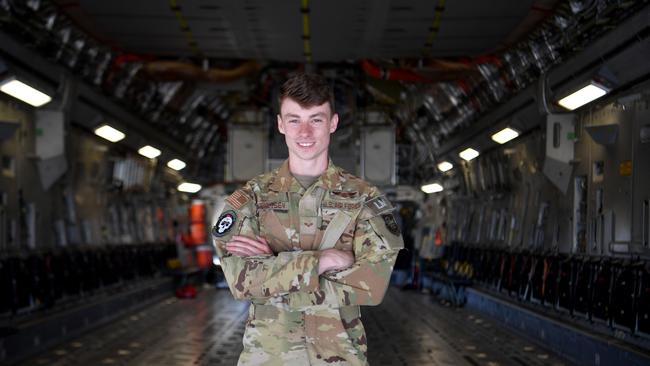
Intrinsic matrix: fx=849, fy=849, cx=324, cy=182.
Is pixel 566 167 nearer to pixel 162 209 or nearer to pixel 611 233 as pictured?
pixel 611 233

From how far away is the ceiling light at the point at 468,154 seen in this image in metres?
18.0

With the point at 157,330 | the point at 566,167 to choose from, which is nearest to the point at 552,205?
the point at 566,167

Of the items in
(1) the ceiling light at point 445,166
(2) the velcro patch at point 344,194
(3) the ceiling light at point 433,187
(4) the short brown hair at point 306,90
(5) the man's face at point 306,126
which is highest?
(1) the ceiling light at point 445,166

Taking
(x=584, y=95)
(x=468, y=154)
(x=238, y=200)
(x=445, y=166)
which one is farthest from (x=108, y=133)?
(x=238, y=200)

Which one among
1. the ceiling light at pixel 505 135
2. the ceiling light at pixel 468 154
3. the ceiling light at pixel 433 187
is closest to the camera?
the ceiling light at pixel 505 135

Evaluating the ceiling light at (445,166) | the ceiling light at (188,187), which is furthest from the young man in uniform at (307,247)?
the ceiling light at (188,187)

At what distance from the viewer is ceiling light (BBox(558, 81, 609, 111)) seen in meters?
9.38

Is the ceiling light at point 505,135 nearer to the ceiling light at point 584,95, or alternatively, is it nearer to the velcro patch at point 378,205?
the ceiling light at point 584,95

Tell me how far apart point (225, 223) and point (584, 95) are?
24.4 feet

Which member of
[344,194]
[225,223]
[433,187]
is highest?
[433,187]

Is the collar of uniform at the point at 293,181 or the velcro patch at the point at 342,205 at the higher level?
the collar of uniform at the point at 293,181

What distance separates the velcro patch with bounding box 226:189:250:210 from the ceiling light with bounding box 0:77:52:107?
699 cm

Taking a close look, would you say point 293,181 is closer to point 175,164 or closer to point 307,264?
point 307,264

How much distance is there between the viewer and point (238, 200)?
11.0 feet
